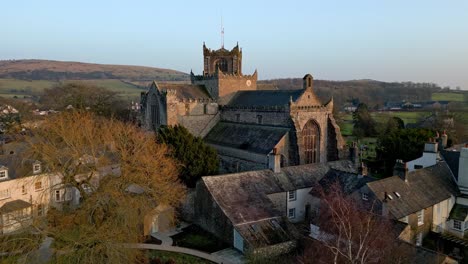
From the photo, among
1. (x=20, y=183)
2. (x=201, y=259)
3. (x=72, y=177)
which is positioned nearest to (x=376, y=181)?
(x=201, y=259)

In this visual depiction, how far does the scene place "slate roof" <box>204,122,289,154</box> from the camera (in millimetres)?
40594

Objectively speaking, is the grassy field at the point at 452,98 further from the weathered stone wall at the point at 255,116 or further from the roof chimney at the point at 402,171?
the roof chimney at the point at 402,171

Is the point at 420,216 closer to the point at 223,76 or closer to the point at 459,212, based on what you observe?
the point at 459,212

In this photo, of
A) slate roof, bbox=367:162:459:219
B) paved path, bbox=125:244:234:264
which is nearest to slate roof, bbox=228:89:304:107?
slate roof, bbox=367:162:459:219

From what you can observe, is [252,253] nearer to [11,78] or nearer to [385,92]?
[385,92]

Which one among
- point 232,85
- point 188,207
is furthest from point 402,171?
point 232,85

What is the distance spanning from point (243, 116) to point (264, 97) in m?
3.66

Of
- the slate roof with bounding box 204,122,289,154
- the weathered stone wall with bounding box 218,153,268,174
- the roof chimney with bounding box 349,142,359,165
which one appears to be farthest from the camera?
the slate roof with bounding box 204,122,289,154

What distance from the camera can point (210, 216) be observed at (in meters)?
28.8

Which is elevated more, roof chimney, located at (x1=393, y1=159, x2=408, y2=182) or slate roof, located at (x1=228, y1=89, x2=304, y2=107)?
slate roof, located at (x1=228, y1=89, x2=304, y2=107)

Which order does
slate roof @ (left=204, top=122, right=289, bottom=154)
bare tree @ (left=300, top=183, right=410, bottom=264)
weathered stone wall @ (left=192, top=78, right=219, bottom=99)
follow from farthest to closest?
1. weathered stone wall @ (left=192, top=78, right=219, bottom=99)
2. slate roof @ (left=204, top=122, right=289, bottom=154)
3. bare tree @ (left=300, top=183, right=410, bottom=264)

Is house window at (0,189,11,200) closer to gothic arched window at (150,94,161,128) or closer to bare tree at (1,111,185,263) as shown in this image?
bare tree at (1,111,185,263)

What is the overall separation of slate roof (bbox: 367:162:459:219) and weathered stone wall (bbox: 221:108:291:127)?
1514 cm

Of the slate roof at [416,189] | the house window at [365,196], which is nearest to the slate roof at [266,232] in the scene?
the house window at [365,196]
